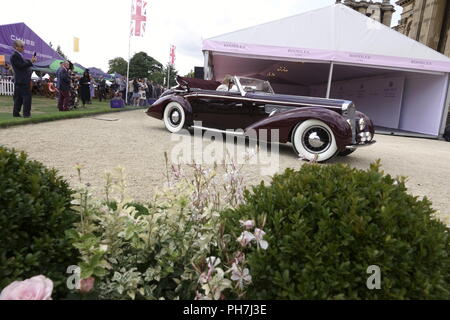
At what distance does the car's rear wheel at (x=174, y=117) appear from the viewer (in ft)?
25.6

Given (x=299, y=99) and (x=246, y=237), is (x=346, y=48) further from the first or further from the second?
(x=246, y=237)

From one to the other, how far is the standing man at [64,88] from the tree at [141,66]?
7951 cm

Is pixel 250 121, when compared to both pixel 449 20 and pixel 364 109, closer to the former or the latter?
pixel 364 109

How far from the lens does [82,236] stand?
4.35 feet

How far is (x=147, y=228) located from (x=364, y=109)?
19962mm

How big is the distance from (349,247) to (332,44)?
41.8 ft

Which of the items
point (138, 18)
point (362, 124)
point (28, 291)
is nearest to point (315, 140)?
point (362, 124)

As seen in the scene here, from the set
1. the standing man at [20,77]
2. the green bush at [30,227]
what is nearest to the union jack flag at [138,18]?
the standing man at [20,77]

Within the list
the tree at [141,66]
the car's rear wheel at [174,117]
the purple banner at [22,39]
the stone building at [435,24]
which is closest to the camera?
the car's rear wheel at [174,117]

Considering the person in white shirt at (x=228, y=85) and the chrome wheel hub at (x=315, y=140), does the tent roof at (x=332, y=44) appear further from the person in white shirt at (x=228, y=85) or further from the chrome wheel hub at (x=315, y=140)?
the chrome wheel hub at (x=315, y=140)

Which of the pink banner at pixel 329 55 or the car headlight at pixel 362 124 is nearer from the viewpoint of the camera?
the car headlight at pixel 362 124

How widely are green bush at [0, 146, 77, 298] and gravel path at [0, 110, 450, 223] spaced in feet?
5.91

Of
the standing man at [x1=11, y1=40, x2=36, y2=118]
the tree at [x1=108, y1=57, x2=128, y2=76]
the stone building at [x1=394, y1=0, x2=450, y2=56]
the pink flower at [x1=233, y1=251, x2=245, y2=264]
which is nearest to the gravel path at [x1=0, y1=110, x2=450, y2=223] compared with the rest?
the standing man at [x1=11, y1=40, x2=36, y2=118]

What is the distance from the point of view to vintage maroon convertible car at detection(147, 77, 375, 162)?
5652mm
